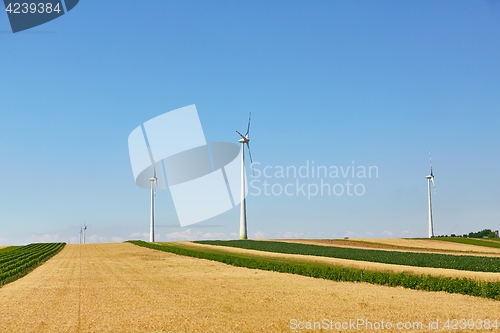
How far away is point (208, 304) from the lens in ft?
99.0

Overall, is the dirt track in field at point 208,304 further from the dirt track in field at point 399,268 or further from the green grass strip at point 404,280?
the dirt track in field at point 399,268

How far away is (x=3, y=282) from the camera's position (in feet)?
153

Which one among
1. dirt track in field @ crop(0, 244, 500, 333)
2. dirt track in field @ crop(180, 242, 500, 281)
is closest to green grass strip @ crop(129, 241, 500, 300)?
dirt track in field @ crop(0, 244, 500, 333)

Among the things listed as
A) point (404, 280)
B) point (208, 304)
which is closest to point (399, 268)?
point (404, 280)

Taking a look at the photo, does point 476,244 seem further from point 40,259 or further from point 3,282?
point 3,282

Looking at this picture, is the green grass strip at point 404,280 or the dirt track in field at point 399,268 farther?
the dirt track in field at point 399,268

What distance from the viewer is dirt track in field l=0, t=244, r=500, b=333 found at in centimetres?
2484

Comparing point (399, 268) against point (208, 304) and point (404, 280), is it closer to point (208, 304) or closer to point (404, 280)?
point (404, 280)

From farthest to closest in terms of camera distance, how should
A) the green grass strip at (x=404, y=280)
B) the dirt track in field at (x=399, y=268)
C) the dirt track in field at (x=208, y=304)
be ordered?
the dirt track in field at (x=399, y=268) < the green grass strip at (x=404, y=280) < the dirt track in field at (x=208, y=304)

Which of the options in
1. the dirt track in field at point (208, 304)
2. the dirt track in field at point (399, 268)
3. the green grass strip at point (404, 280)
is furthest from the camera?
the dirt track in field at point (399, 268)

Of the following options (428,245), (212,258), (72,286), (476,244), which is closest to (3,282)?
(72,286)

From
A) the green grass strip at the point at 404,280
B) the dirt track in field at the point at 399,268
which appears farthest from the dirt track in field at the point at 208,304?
the dirt track in field at the point at 399,268

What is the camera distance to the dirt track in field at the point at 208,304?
978 inches

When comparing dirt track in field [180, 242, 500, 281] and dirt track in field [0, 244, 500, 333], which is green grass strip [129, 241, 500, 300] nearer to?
dirt track in field [0, 244, 500, 333]
